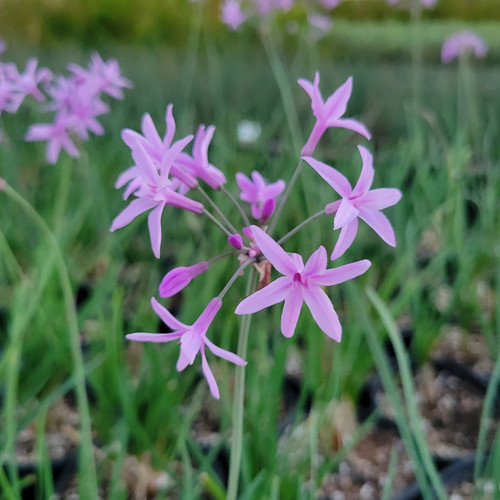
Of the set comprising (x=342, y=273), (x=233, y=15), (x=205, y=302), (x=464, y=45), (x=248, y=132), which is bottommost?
(x=205, y=302)

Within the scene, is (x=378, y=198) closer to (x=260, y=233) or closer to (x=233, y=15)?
(x=260, y=233)

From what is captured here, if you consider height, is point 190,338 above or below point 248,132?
below

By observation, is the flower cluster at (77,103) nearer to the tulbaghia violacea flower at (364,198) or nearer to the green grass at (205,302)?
the green grass at (205,302)

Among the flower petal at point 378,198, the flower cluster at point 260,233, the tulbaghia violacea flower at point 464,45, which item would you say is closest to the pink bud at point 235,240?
the flower cluster at point 260,233

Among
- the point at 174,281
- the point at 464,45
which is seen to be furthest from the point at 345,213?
the point at 464,45

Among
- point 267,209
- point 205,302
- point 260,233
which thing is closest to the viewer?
point 260,233

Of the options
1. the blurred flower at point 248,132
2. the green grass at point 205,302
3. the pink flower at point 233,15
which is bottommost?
the green grass at point 205,302

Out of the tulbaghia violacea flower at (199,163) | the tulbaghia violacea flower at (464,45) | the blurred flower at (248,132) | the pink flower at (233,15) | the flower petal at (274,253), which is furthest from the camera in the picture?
the blurred flower at (248,132)
